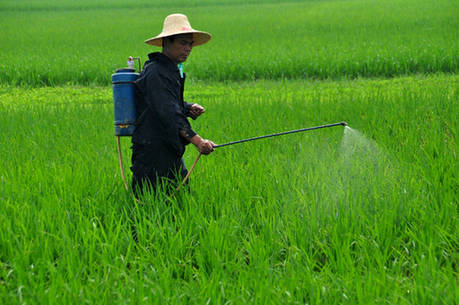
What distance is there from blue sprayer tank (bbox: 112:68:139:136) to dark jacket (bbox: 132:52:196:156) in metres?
0.05

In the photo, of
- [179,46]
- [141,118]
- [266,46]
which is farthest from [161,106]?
[266,46]

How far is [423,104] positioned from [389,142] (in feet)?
5.38

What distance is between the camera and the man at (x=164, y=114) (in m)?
2.97

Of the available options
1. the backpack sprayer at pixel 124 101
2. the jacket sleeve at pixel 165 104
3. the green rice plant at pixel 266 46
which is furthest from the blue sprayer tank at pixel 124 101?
the green rice plant at pixel 266 46


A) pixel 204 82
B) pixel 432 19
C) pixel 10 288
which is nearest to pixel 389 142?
pixel 10 288

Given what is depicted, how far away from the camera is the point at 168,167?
10.3 feet

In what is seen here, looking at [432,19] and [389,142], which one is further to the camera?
[432,19]

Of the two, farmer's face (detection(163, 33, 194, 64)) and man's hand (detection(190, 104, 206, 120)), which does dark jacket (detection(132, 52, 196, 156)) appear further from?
man's hand (detection(190, 104, 206, 120))

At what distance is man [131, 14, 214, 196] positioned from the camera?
9.73 ft

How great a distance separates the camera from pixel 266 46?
14.8 metres

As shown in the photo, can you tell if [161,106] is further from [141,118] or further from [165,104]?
[141,118]

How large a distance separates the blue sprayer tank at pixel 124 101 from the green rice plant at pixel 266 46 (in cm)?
821

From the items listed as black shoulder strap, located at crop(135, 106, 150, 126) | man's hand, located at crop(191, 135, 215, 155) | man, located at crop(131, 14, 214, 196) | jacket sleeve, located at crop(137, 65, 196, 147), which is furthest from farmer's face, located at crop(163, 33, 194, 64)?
man's hand, located at crop(191, 135, 215, 155)

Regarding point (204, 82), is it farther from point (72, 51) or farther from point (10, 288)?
point (10, 288)
